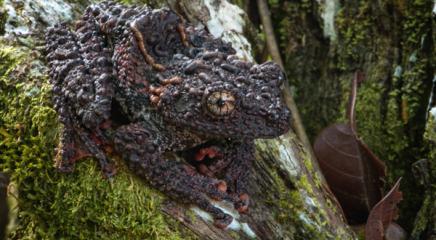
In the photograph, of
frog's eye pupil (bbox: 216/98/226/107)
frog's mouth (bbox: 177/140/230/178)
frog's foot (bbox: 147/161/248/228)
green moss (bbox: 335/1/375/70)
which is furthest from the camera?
green moss (bbox: 335/1/375/70)

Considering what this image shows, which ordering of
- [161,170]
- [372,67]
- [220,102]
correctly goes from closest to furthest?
[220,102], [161,170], [372,67]

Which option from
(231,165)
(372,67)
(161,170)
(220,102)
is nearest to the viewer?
(220,102)

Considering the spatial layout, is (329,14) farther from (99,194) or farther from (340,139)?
(99,194)

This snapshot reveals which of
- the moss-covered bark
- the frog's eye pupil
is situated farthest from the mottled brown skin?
the moss-covered bark

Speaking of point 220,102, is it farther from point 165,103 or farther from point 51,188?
point 51,188

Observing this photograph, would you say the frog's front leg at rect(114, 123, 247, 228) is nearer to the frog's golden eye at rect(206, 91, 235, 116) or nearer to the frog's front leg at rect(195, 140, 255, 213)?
the frog's front leg at rect(195, 140, 255, 213)

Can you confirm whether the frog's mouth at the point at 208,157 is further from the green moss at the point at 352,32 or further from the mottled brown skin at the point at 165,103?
the green moss at the point at 352,32

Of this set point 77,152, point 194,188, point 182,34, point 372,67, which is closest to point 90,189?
point 77,152
